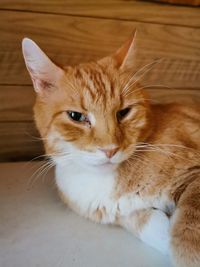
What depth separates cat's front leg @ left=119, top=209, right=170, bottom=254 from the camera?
1059 mm

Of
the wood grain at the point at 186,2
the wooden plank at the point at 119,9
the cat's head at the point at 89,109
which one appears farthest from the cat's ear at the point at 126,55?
the wood grain at the point at 186,2

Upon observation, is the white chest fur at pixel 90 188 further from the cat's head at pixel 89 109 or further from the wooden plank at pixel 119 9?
the wooden plank at pixel 119 9

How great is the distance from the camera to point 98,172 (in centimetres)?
112

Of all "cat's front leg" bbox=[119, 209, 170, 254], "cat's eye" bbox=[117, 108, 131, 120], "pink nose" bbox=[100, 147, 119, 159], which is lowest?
"cat's front leg" bbox=[119, 209, 170, 254]

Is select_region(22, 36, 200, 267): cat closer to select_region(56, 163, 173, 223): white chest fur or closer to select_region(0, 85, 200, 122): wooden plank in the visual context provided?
→ select_region(56, 163, 173, 223): white chest fur

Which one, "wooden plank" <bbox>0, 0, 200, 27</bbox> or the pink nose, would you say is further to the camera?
"wooden plank" <bbox>0, 0, 200, 27</bbox>

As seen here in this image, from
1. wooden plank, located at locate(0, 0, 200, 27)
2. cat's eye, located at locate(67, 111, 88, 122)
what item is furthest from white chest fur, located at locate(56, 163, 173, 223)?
wooden plank, located at locate(0, 0, 200, 27)

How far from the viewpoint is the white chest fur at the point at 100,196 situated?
113 centimetres

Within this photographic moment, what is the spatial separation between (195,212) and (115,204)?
0.26m

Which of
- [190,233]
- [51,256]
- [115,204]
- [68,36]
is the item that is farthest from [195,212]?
[68,36]

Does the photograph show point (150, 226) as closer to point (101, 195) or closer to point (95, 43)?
point (101, 195)

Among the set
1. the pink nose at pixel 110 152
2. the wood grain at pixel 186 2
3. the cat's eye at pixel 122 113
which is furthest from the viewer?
the wood grain at pixel 186 2

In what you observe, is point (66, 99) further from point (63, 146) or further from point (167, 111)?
point (167, 111)

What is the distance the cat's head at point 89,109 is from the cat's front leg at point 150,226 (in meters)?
0.19
